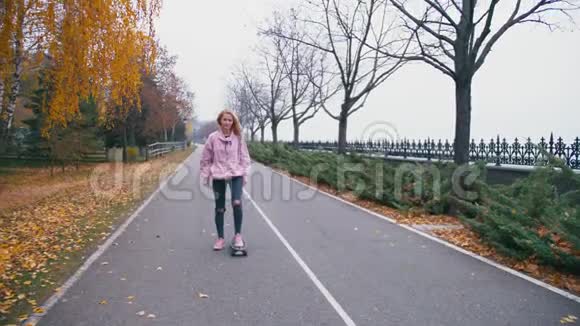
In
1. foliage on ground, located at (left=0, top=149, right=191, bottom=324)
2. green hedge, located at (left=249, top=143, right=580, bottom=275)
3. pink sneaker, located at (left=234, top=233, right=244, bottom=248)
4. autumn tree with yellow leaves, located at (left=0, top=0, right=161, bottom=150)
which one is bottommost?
foliage on ground, located at (left=0, top=149, right=191, bottom=324)

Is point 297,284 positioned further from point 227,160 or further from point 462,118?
point 462,118

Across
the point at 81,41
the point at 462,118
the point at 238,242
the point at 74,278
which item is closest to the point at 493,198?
the point at 462,118

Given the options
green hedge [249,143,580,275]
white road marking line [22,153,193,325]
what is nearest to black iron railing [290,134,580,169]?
green hedge [249,143,580,275]

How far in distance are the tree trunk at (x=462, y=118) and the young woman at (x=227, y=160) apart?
638 centimetres

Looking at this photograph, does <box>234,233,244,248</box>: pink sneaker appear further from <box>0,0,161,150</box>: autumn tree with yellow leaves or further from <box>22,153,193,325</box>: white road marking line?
<box>0,0,161,150</box>: autumn tree with yellow leaves

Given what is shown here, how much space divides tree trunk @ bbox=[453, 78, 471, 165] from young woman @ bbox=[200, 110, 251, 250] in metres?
6.38

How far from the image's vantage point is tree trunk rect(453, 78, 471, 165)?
35.7 feet

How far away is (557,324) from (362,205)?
8.34m

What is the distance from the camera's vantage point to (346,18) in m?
21.8

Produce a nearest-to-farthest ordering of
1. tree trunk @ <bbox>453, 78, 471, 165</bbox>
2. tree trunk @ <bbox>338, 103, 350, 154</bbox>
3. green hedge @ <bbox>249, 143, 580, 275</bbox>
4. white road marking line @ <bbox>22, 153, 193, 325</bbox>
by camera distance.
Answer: white road marking line @ <bbox>22, 153, 193, 325</bbox>
green hedge @ <bbox>249, 143, 580, 275</bbox>
tree trunk @ <bbox>453, 78, 471, 165</bbox>
tree trunk @ <bbox>338, 103, 350, 154</bbox>

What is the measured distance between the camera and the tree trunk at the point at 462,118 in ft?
35.7

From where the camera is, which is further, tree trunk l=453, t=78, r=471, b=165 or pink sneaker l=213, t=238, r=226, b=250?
tree trunk l=453, t=78, r=471, b=165

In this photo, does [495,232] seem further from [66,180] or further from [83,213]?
[66,180]

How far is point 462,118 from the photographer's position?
36.2 feet
